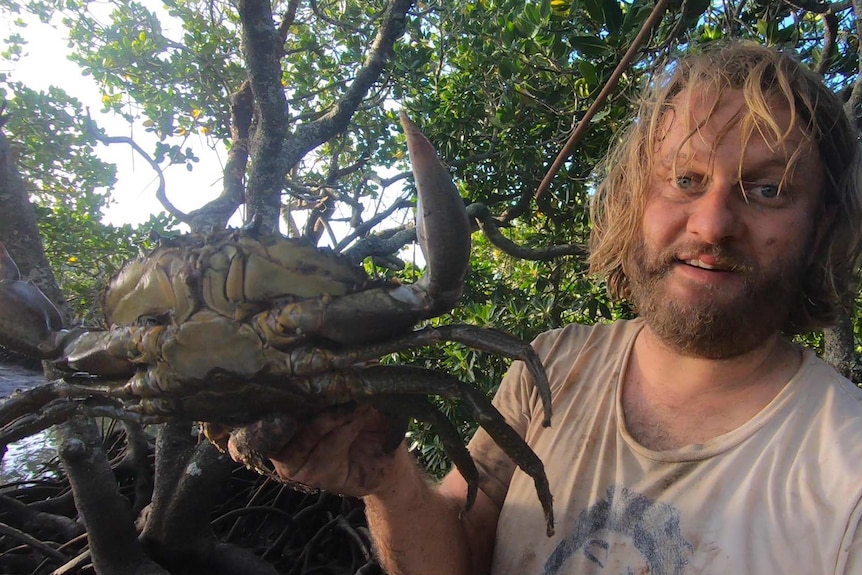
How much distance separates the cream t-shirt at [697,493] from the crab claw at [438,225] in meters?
0.57

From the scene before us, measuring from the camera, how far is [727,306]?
155 cm

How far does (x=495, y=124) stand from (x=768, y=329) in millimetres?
2093

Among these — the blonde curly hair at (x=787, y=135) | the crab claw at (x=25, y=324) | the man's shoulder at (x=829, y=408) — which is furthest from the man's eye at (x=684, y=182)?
the crab claw at (x=25, y=324)

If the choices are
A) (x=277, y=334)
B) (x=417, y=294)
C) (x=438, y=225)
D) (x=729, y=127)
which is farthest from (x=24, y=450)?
(x=729, y=127)

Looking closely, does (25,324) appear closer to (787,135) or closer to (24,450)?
(787,135)

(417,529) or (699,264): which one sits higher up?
(699,264)

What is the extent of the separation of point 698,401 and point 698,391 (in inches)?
1.3

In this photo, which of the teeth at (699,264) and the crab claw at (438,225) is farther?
the teeth at (699,264)

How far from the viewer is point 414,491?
1.68m

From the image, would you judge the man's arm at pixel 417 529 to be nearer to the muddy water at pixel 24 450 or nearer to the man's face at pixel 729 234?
the man's face at pixel 729 234

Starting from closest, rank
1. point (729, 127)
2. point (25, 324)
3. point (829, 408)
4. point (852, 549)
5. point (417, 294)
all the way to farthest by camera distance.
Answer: point (852, 549)
point (829, 408)
point (417, 294)
point (729, 127)
point (25, 324)

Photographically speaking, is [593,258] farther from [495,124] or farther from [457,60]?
[457,60]

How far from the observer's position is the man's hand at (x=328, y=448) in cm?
143

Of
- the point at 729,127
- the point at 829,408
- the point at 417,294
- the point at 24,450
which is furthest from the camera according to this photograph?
the point at 24,450
